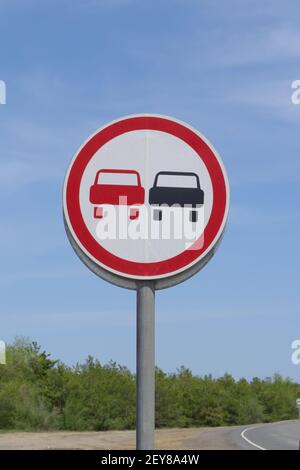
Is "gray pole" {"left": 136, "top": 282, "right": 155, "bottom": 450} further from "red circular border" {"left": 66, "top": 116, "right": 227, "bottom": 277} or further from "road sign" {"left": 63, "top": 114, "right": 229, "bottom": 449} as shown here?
"red circular border" {"left": 66, "top": 116, "right": 227, "bottom": 277}

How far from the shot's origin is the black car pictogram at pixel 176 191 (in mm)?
3301

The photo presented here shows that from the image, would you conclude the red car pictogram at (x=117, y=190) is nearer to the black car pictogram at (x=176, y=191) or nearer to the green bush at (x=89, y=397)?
the black car pictogram at (x=176, y=191)

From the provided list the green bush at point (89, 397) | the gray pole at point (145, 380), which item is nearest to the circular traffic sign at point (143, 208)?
the gray pole at point (145, 380)

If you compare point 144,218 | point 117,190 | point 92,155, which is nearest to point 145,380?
point 144,218

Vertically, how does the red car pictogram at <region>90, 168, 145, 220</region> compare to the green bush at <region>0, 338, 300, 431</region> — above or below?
above

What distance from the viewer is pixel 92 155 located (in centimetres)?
344

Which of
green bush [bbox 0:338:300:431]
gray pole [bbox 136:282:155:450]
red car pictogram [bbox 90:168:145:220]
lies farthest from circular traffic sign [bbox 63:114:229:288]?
green bush [bbox 0:338:300:431]

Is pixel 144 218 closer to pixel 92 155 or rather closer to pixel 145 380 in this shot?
pixel 92 155

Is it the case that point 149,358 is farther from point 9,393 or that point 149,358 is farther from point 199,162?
point 9,393

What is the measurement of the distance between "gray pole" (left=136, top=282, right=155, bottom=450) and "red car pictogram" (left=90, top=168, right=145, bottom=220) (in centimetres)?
40

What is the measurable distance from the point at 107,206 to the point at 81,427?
222 feet

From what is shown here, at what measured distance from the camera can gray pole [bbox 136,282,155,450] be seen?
10.7ft
